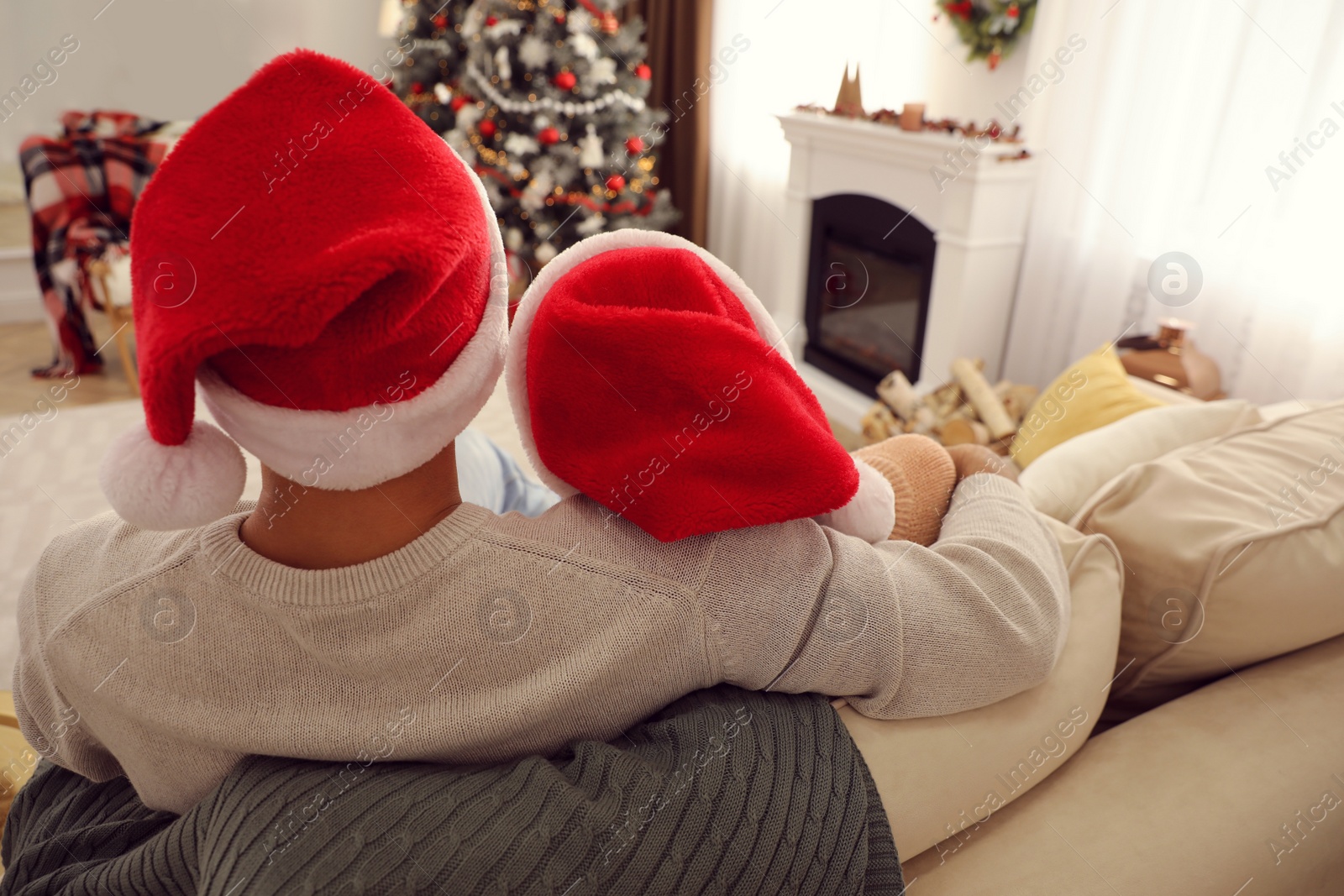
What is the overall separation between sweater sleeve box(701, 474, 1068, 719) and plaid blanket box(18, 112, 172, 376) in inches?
140

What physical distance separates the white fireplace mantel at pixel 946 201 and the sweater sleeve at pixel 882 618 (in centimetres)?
185

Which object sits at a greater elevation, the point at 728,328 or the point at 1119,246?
the point at 728,328

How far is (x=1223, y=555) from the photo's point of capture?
82 centimetres

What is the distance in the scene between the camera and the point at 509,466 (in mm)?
1491

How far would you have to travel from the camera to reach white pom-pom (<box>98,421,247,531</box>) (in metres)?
0.60

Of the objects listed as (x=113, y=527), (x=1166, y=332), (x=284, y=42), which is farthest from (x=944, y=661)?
(x=284, y=42)

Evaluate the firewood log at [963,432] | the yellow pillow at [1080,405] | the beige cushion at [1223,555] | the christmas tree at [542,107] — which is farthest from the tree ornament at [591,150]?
the beige cushion at [1223,555]

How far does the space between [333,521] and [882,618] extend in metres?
0.44

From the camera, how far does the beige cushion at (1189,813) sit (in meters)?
0.73

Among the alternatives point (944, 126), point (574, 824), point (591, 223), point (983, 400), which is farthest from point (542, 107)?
point (574, 824)

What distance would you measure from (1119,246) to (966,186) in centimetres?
49

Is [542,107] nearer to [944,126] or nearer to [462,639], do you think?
[944,126]

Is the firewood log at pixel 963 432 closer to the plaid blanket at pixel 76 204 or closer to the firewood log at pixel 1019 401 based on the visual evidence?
the firewood log at pixel 1019 401

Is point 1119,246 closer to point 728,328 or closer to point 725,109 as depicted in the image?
point 725,109
